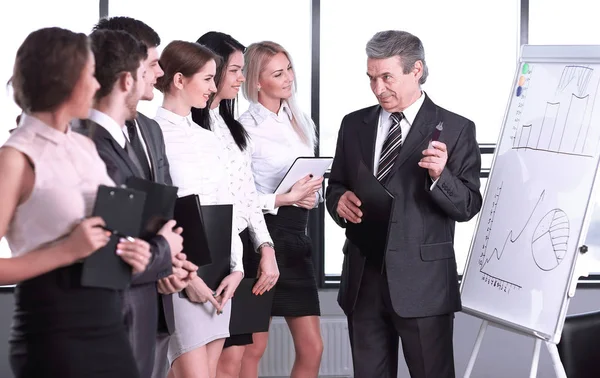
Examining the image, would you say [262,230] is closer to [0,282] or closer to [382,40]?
[382,40]

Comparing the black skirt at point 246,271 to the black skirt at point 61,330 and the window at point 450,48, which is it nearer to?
the black skirt at point 61,330

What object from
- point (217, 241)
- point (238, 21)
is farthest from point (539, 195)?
point (238, 21)

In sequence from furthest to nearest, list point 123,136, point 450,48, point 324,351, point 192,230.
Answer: point 450,48 → point 324,351 → point 192,230 → point 123,136

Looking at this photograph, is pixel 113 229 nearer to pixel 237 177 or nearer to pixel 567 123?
pixel 237 177

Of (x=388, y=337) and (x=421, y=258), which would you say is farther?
(x=388, y=337)

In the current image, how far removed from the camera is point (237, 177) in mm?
3115

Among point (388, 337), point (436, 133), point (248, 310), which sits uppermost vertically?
point (436, 133)

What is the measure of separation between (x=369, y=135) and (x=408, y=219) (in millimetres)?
364

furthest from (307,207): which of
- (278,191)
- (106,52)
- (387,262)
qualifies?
(106,52)

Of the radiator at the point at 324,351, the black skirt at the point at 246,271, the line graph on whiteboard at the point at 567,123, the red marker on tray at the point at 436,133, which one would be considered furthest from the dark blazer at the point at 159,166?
the radiator at the point at 324,351

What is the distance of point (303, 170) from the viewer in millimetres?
3496

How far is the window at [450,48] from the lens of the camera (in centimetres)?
500

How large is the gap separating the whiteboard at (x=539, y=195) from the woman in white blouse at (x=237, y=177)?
819 mm

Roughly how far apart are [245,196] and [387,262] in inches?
22.6
